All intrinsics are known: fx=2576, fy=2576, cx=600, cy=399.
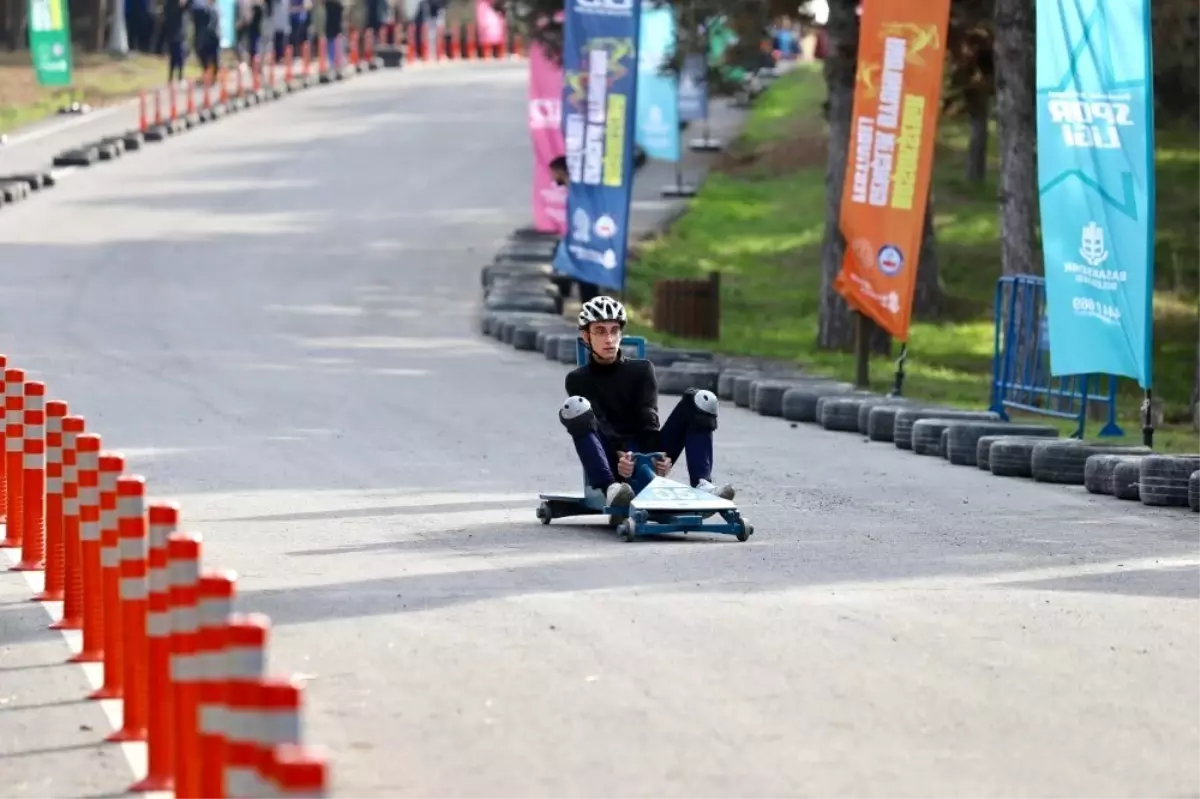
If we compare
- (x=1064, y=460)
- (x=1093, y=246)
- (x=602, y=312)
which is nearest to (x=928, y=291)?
(x=1093, y=246)

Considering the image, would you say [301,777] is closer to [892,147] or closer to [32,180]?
[892,147]

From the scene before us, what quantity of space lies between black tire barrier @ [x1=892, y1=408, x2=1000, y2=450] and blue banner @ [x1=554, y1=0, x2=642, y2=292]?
23.6ft

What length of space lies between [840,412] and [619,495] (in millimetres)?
7829

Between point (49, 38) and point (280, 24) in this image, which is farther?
point (280, 24)

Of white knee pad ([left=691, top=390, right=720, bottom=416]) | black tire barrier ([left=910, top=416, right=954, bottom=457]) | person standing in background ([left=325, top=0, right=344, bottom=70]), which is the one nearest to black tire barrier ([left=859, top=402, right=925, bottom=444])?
black tire barrier ([left=910, top=416, right=954, bottom=457])

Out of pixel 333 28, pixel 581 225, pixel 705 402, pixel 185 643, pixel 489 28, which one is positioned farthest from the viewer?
pixel 489 28

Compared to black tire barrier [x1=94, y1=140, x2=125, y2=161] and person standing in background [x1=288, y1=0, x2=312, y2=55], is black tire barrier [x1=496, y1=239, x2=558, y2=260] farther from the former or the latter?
person standing in background [x1=288, y1=0, x2=312, y2=55]

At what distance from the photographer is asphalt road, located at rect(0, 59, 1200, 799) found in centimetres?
812

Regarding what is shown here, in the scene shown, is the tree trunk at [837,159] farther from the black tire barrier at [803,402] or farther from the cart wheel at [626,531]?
the cart wheel at [626,531]

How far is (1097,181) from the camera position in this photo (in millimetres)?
17984

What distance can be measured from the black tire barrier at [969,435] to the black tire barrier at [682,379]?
15.2ft

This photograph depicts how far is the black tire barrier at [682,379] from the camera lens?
23.2 m

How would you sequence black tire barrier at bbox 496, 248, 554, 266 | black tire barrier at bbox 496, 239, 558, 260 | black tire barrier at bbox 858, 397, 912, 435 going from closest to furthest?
1. black tire barrier at bbox 858, 397, 912, 435
2. black tire barrier at bbox 496, 248, 554, 266
3. black tire barrier at bbox 496, 239, 558, 260

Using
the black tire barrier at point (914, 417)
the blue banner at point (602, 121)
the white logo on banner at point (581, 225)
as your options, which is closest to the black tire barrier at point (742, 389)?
the black tire barrier at point (914, 417)
